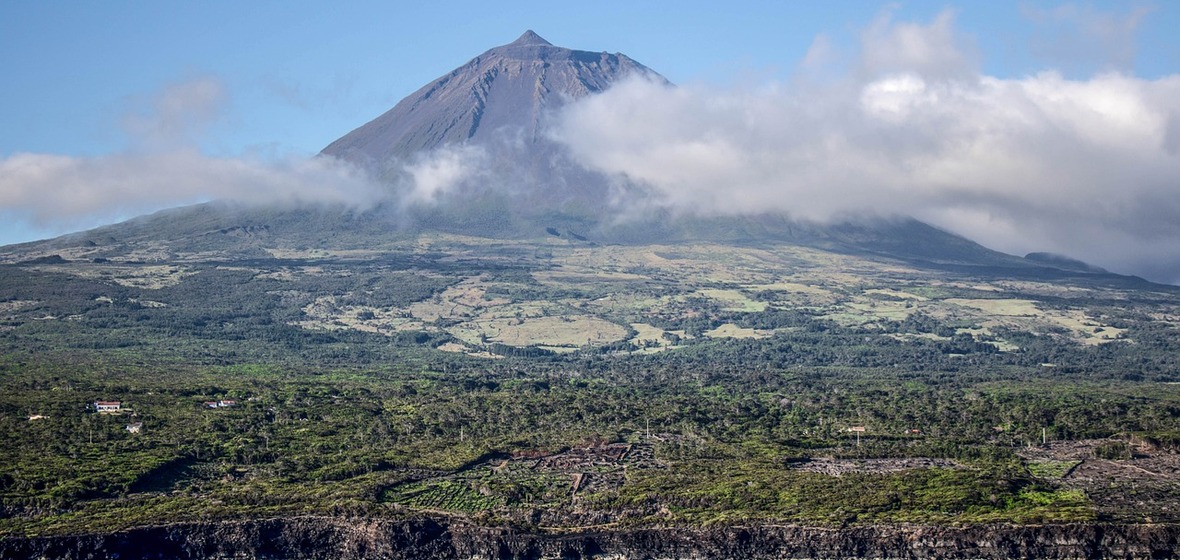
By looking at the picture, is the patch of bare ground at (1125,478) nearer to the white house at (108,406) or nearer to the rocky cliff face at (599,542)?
the rocky cliff face at (599,542)

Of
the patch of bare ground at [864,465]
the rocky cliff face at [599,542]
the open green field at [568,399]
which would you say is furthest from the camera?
the patch of bare ground at [864,465]

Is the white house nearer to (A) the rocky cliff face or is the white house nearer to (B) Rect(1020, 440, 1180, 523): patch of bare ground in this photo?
(A) the rocky cliff face

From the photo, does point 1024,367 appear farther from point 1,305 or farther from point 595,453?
point 1,305

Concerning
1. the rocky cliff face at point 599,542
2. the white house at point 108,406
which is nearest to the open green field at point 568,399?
the white house at point 108,406

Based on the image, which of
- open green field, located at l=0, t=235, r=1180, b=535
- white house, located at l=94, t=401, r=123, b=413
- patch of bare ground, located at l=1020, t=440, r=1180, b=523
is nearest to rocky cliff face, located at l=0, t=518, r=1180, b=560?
open green field, located at l=0, t=235, r=1180, b=535

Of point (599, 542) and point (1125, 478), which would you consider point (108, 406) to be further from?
point (1125, 478)

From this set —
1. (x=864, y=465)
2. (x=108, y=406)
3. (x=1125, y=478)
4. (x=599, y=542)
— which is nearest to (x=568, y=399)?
(x=864, y=465)
